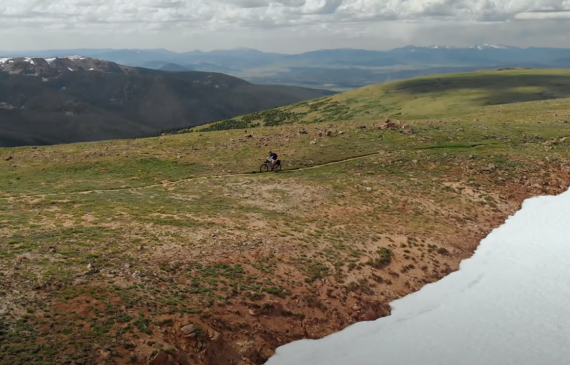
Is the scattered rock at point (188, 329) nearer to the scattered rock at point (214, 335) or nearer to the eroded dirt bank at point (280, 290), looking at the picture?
the eroded dirt bank at point (280, 290)

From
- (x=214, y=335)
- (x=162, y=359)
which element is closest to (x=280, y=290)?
(x=214, y=335)

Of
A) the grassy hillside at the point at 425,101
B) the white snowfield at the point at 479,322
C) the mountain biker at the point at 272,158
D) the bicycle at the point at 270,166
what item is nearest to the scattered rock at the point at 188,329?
the white snowfield at the point at 479,322

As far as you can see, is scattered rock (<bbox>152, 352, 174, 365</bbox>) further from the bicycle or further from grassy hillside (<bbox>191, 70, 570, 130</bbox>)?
grassy hillside (<bbox>191, 70, 570, 130</bbox>)

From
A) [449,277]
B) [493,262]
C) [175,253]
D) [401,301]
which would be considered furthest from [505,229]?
[175,253]

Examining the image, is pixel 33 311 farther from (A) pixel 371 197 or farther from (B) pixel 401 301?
(A) pixel 371 197

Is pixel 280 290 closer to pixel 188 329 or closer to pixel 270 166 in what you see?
pixel 188 329

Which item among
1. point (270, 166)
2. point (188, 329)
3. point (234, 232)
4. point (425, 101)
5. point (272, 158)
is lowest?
point (188, 329)

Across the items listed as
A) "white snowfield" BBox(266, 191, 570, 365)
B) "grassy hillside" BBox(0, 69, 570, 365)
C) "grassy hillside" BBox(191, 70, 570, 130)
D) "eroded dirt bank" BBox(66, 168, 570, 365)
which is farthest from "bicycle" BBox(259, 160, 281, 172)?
"grassy hillside" BBox(191, 70, 570, 130)
